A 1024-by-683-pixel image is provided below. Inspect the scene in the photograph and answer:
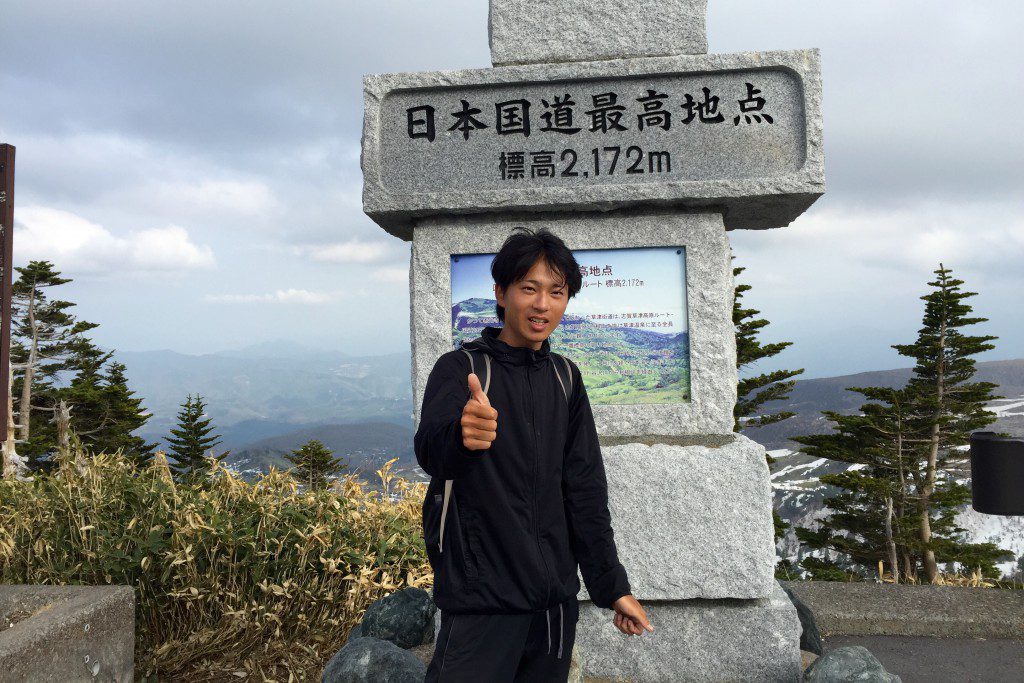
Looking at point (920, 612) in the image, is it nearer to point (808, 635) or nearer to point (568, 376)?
point (808, 635)

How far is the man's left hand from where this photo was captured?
2166 mm

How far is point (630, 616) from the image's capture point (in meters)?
2.17

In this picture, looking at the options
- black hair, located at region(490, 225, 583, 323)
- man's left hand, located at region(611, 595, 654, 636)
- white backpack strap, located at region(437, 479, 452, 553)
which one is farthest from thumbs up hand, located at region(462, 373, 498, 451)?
man's left hand, located at region(611, 595, 654, 636)

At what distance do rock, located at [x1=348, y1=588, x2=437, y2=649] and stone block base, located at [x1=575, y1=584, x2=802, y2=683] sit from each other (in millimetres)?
774

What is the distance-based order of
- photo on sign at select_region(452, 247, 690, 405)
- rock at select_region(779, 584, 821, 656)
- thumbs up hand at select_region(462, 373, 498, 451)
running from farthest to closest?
1. rock at select_region(779, 584, 821, 656)
2. photo on sign at select_region(452, 247, 690, 405)
3. thumbs up hand at select_region(462, 373, 498, 451)

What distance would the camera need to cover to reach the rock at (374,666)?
122 inches

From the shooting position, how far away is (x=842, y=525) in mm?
15797

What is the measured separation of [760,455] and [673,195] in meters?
1.27

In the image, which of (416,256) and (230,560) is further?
(230,560)

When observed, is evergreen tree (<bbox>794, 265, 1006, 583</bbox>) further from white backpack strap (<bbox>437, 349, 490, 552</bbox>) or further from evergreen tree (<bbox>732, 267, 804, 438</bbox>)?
white backpack strap (<bbox>437, 349, 490, 552</bbox>)

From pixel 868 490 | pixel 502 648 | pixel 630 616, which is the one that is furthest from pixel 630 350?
pixel 868 490

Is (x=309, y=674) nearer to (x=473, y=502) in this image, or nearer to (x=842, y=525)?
(x=473, y=502)

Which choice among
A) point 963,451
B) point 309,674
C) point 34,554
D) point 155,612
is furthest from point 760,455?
point 963,451

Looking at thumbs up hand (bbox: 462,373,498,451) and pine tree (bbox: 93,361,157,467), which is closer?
thumbs up hand (bbox: 462,373,498,451)
